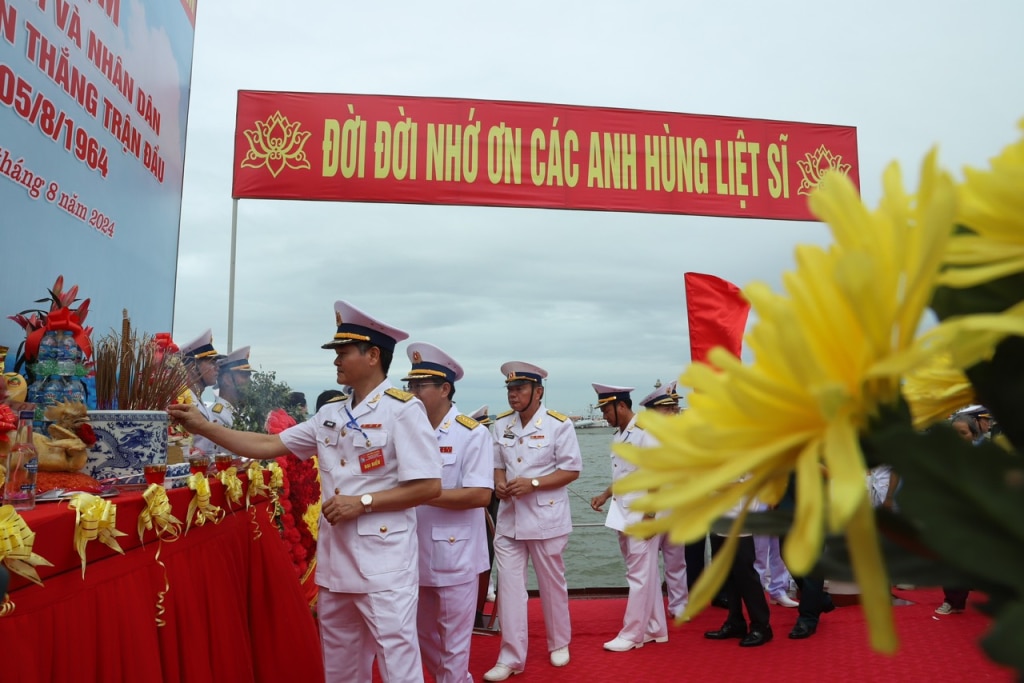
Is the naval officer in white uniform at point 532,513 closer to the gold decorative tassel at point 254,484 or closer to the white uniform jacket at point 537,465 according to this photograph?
the white uniform jacket at point 537,465

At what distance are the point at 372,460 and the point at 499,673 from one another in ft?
5.94

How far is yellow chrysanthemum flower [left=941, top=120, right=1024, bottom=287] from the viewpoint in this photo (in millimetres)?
324

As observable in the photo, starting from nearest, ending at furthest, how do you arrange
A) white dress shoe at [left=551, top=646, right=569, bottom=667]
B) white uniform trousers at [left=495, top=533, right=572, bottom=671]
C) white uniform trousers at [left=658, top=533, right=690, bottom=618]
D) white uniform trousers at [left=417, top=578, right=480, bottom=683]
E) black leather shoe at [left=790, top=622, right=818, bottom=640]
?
white uniform trousers at [left=417, top=578, right=480, bottom=683], white uniform trousers at [left=495, top=533, right=572, bottom=671], white dress shoe at [left=551, top=646, right=569, bottom=667], black leather shoe at [left=790, top=622, right=818, bottom=640], white uniform trousers at [left=658, top=533, right=690, bottom=618]

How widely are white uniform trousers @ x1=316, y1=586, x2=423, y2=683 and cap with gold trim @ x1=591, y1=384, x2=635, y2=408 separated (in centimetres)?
280

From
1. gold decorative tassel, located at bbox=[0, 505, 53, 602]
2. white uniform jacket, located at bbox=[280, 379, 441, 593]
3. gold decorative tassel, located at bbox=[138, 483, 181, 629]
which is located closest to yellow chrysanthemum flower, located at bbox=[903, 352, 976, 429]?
gold decorative tassel, located at bbox=[0, 505, 53, 602]

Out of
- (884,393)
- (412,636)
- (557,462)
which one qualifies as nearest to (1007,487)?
(884,393)

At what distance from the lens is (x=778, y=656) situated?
4.14 metres

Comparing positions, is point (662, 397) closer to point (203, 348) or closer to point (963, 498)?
point (203, 348)

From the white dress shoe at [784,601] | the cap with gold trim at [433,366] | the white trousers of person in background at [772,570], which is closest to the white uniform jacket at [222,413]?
the cap with gold trim at [433,366]

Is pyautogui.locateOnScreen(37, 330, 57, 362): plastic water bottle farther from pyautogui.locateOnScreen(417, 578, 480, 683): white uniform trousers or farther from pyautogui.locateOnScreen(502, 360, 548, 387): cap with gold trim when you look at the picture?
pyautogui.locateOnScreen(502, 360, 548, 387): cap with gold trim

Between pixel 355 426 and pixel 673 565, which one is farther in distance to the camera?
pixel 673 565

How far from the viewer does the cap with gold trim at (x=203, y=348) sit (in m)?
4.19

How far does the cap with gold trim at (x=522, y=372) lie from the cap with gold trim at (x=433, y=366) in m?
0.74

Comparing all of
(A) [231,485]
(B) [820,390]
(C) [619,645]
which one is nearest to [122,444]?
(A) [231,485]
